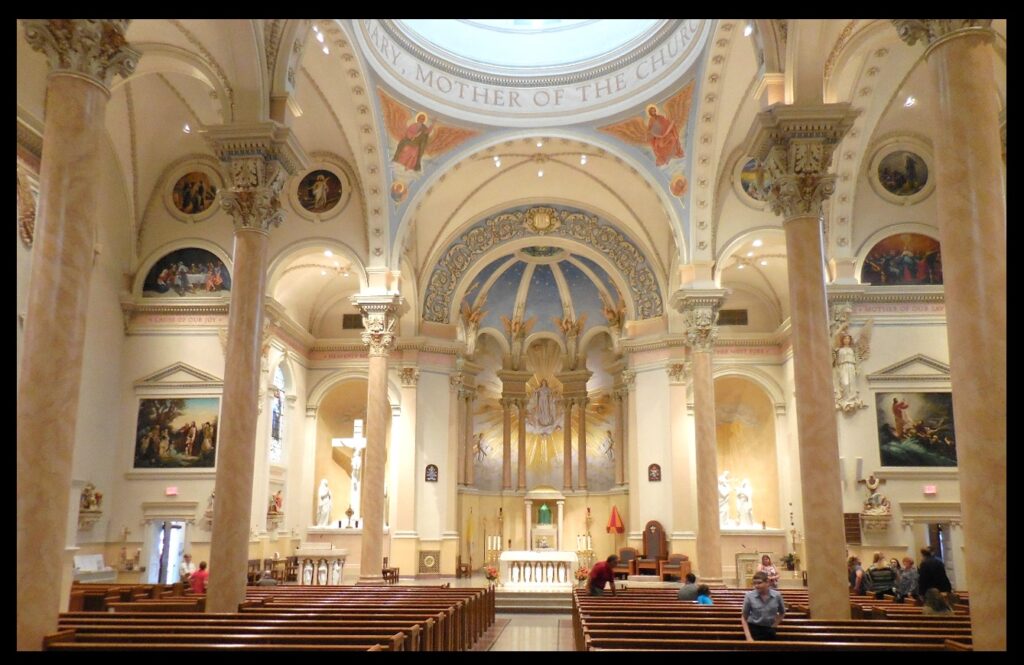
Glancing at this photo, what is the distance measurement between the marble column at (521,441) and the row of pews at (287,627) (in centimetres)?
1586

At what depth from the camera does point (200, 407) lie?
19.1 meters

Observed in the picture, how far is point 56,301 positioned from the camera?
278 inches

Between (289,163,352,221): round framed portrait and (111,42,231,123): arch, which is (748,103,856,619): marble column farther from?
(289,163,352,221): round framed portrait

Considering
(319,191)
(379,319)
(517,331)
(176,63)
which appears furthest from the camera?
(517,331)

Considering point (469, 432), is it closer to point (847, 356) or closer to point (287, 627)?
point (847, 356)

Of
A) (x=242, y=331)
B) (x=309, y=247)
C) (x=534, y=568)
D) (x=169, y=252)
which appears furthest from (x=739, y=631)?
(x=169, y=252)

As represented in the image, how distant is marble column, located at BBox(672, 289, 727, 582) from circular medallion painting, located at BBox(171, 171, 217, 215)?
11.2 meters

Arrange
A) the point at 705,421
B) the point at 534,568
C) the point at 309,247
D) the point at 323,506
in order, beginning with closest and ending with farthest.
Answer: the point at 705,421, the point at 309,247, the point at 534,568, the point at 323,506

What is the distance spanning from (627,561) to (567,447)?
5.31m

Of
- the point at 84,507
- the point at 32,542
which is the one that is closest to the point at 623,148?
the point at 84,507

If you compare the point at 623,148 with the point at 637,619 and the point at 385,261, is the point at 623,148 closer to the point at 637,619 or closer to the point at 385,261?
the point at 385,261

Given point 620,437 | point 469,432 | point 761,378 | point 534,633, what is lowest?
point 534,633

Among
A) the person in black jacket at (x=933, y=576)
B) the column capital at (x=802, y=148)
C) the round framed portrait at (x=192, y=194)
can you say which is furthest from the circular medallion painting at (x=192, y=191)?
the person in black jacket at (x=933, y=576)

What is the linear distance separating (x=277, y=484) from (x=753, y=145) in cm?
1612
